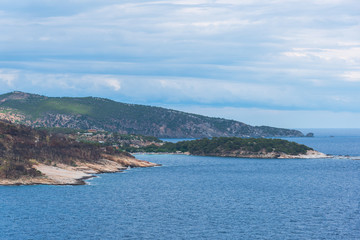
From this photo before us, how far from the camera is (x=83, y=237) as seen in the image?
60125 millimetres

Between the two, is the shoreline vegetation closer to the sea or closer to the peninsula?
the peninsula

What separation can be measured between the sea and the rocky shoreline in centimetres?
336

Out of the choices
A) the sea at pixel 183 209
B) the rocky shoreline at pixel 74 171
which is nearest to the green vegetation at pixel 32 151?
the rocky shoreline at pixel 74 171

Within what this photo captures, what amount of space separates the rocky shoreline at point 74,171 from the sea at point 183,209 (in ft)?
11.0

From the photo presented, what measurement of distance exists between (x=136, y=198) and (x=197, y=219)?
21.6 m

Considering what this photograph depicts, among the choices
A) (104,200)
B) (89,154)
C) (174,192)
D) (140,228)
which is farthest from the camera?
(89,154)

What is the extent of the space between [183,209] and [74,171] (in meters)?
51.5

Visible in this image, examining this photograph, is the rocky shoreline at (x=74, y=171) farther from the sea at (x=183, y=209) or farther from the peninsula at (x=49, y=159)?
the sea at (x=183, y=209)

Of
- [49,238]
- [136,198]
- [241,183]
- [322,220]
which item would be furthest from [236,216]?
[241,183]

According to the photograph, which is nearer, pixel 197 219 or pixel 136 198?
pixel 197 219

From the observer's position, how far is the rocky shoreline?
101m

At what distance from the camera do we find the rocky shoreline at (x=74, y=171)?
101144mm

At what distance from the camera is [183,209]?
80312 mm

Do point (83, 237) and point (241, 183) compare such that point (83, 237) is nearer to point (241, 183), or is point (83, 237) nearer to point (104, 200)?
point (104, 200)
